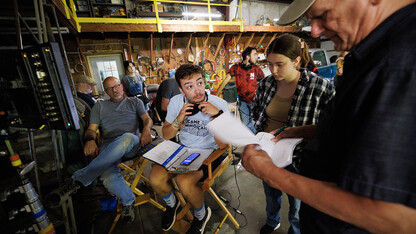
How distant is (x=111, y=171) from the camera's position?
1.99 m

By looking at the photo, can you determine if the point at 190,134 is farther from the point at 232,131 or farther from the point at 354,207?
the point at 354,207

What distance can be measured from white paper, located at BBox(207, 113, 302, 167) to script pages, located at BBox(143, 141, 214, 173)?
52cm

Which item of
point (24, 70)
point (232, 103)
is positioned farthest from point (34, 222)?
point (232, 103)

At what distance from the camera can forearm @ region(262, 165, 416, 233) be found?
0.42 metres

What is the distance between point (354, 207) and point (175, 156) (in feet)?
5.04

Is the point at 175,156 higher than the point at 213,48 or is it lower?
lower

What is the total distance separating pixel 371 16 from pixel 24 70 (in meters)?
1.82

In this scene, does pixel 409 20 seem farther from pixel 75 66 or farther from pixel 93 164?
pixel 75 66

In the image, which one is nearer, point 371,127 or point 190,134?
point 371,127

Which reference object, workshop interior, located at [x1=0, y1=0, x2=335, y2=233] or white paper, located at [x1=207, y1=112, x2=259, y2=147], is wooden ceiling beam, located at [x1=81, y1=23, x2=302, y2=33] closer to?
workshop interior, located at [x1=0, y1=0, x2=335, y2=233]

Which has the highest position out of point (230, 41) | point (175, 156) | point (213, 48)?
point (230, 41)

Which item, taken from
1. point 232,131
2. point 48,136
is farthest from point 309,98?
point 48,136

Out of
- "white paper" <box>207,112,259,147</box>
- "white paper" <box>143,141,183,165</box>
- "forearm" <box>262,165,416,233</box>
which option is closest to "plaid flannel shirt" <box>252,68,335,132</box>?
"white paper" <box>207,112,259,147</box>

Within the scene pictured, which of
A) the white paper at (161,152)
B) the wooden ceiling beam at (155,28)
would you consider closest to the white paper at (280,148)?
the white paper at (161,152)
